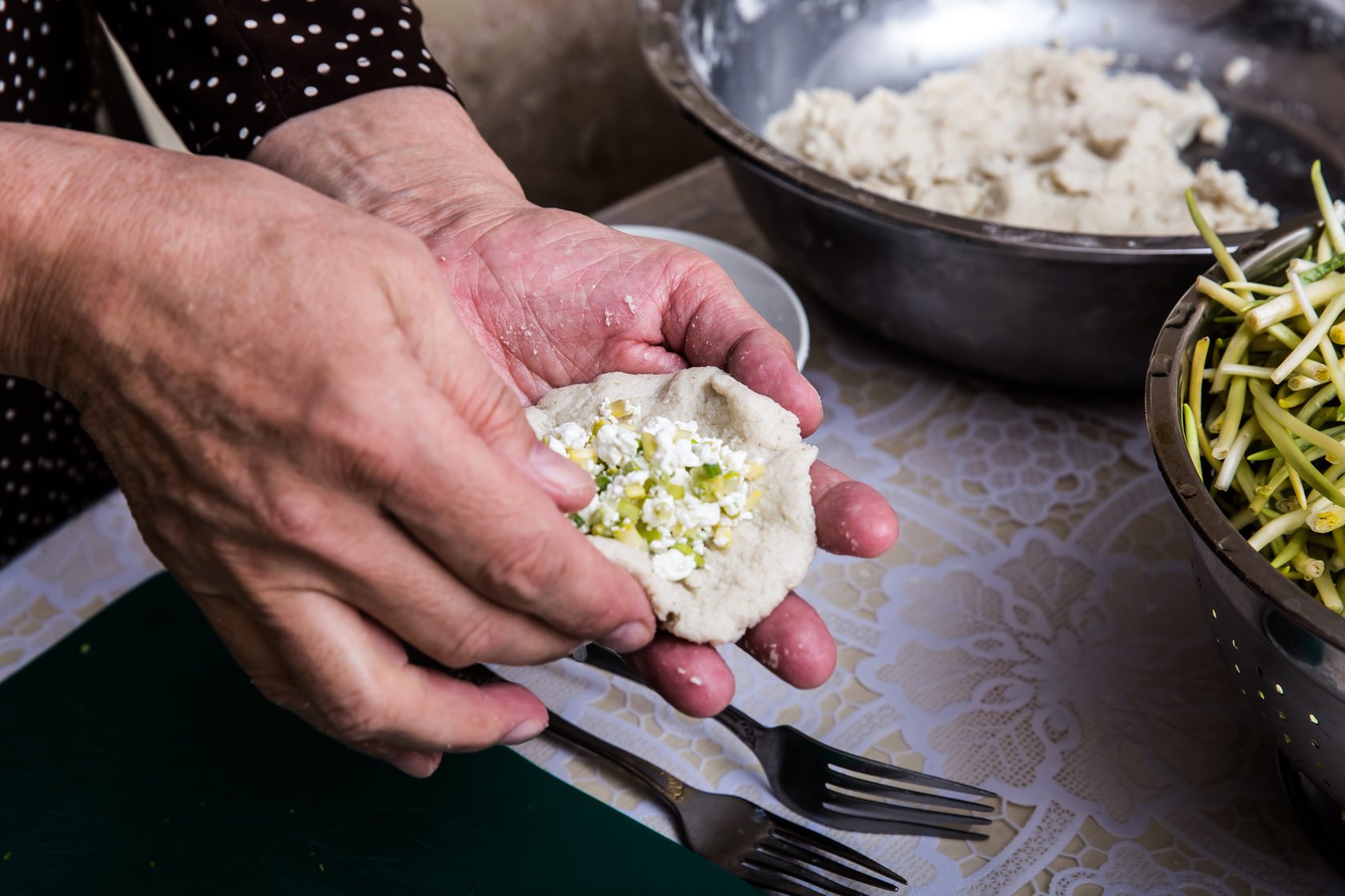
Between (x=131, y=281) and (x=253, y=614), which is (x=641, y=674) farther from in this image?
(x=131, y=281)

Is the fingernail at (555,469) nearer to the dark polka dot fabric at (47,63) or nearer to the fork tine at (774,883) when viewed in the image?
the fork tine at (774,883)

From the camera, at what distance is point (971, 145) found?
1585mm

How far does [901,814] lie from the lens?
37.4 inches

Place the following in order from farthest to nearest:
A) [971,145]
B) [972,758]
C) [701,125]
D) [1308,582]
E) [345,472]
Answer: [971,145], [701,125], [972,758], [1308,582], [345,472]

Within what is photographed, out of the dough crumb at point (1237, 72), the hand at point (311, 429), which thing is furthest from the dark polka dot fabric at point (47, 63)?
the dough crumb at point (1237, 72)

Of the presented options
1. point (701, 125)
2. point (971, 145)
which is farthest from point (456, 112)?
point (971, 145)

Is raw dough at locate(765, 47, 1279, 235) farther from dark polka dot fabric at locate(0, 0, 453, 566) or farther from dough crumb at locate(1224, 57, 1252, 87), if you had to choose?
dark polka dot fabric at locate(0, 0, 453, 566)

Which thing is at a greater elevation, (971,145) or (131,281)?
(131,281)

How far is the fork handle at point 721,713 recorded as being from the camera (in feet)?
3.33

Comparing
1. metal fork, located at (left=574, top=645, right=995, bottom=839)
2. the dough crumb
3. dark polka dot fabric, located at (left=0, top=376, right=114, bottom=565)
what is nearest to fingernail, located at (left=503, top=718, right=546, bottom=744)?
metal fork, located at (left=574, top=645, right=995, bottom=839)

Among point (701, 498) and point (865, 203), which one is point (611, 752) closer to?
point (701, 498)

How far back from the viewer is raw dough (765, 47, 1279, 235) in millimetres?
1416

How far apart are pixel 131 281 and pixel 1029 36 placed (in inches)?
69.9

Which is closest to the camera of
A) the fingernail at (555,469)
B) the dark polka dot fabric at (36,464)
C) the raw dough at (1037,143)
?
the fingernail at (555,469)
